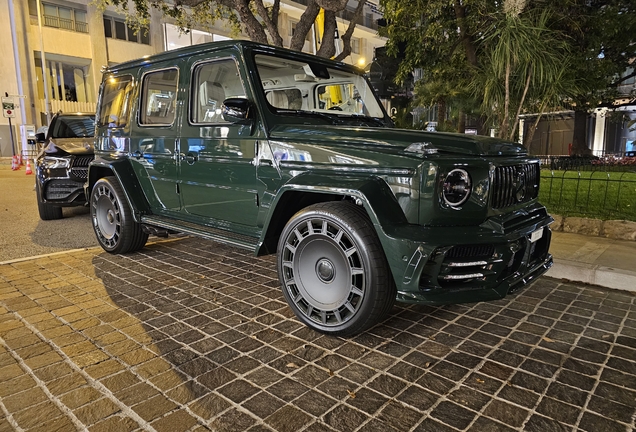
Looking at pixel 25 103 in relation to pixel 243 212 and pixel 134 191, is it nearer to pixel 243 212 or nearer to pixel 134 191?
pixel 134 191

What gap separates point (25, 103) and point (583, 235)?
27.7 m

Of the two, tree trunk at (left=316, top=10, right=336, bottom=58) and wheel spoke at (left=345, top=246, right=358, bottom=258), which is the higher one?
tree trunk at (left=316, top=10, right=336, bottom=58)

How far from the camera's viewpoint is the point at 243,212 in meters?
3.87

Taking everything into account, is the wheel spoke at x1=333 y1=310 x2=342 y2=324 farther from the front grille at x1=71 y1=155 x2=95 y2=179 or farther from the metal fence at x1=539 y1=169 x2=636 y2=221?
the front grille at x1=71 y1=155 x2=95 y2=179

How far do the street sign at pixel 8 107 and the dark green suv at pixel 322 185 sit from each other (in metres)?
21.7

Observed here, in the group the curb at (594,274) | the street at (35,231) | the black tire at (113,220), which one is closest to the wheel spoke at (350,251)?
the curb at (594,274)

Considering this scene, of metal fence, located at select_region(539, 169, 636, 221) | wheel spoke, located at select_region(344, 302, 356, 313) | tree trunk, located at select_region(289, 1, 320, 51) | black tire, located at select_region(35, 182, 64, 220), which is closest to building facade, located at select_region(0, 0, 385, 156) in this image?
tree trunk, located at select_region(289, 1, 320, 51)

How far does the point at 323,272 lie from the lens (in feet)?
10.5

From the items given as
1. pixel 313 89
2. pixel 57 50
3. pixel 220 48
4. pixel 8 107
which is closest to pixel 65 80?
pixel 57 50

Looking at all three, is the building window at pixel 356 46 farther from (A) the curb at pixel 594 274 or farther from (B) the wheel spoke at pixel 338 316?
(B) the wheel spoke at pixel 338 316

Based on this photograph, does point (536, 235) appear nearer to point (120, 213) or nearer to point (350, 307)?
point (350, 307)

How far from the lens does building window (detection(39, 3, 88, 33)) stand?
2461 cm

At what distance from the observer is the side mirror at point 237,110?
3416mm

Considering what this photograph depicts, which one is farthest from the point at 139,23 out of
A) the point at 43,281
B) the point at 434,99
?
the point at 43,281
